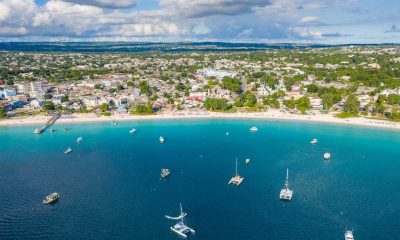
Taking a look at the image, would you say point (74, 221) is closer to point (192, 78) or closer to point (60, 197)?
point (60, 197)

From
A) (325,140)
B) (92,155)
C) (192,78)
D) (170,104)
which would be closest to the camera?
(92,155)

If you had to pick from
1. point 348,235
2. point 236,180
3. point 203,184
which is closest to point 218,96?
point 236,180

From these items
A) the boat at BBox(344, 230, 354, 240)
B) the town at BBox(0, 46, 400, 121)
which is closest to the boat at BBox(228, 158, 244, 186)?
the boat at BBox(344, 230, 354, 240)

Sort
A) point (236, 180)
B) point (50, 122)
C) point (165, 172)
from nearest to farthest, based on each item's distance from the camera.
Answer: point (236, 180)
point (165, 172)
point (50, 122)

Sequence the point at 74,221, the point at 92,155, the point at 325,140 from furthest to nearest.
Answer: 1. the point at 325,140
2. the point at 92,155
3. the point at 74,221

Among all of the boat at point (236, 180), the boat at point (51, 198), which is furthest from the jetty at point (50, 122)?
the boat at point (236, 180)

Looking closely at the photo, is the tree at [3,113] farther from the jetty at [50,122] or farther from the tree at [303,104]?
the tree at [303,104]

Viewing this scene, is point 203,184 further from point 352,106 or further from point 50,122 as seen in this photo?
point 50,122

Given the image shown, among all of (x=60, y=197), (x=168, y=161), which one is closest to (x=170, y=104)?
(x=168, y=161)
